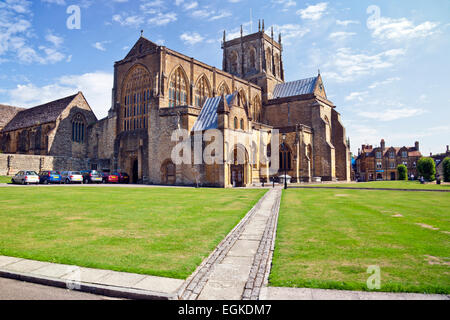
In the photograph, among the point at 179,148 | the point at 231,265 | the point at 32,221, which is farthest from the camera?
the point at 179,148

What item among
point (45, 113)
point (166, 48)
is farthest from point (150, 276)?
point (45, 113)

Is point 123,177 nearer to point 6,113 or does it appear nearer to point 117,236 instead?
point 117,236

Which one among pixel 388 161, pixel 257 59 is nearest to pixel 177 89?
pixel 257 59

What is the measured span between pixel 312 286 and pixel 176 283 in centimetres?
193

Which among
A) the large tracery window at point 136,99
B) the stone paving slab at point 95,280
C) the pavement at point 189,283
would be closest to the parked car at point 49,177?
the large tracery window at point 136,99

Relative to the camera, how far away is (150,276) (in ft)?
14.5

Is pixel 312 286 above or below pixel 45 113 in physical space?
below

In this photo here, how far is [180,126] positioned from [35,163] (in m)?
19.9

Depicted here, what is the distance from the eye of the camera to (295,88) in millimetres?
50969

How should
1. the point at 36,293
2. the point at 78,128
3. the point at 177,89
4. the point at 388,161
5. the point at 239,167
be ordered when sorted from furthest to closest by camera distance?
the point at 388,161, the point at 78,128, the point at 177,89, the point at 239,167, the point at 36,293

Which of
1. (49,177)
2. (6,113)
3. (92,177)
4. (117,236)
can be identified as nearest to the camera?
(117,236)

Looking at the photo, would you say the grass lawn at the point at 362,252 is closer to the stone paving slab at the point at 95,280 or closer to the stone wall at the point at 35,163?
the stone paving slab at the point at 95,280
